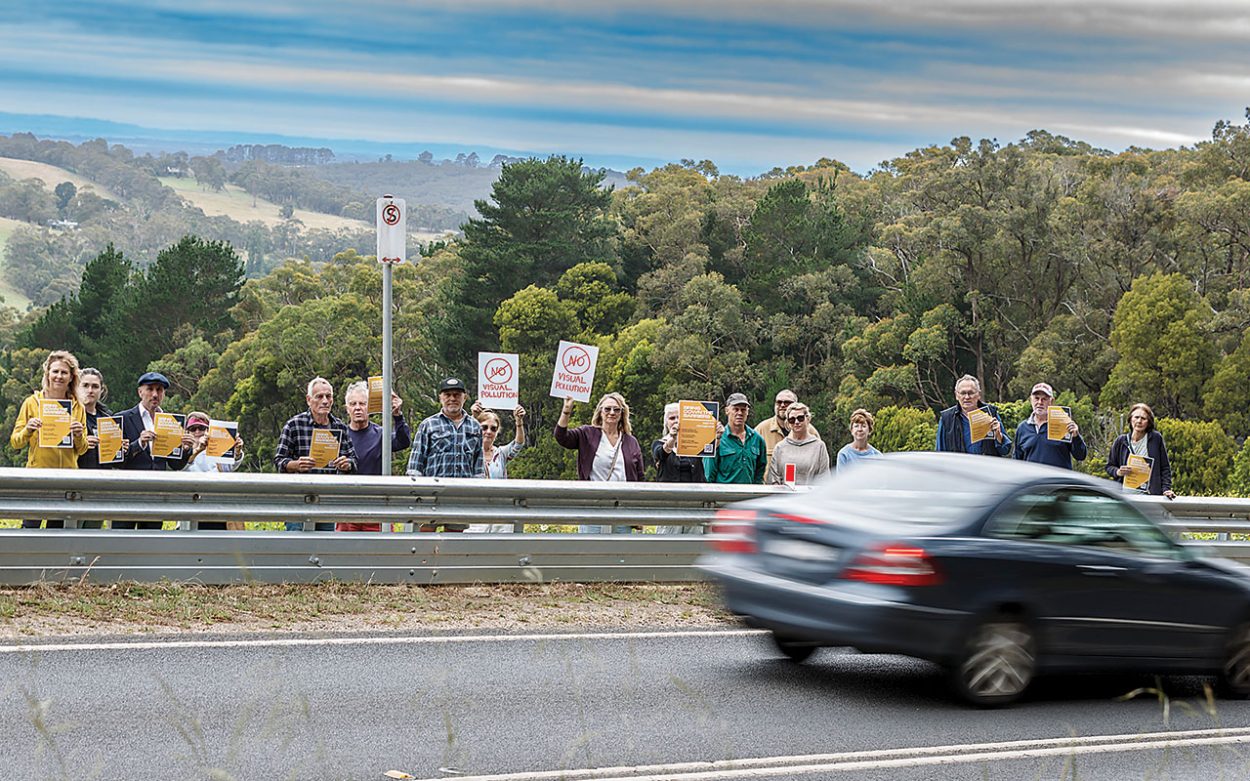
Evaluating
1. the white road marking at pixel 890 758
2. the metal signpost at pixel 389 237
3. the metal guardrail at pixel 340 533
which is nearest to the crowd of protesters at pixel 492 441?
the metal guardrail at pixel 340 533

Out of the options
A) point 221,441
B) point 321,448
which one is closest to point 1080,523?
point 321,448

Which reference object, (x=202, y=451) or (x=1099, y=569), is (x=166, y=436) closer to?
(x=202, y=451)

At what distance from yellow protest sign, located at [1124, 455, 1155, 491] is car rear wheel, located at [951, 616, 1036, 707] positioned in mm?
6496

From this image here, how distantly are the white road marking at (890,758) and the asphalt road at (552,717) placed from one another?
17 millimetres

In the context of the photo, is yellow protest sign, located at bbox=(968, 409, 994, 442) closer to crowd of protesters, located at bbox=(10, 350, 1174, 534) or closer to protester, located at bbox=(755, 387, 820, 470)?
crowd of protesters, located at bbox=(10, 350, 1174, 534)

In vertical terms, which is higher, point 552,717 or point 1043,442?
point 1043,442

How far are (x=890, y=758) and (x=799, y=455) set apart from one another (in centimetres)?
678

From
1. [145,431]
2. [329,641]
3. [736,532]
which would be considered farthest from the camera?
[145,431]

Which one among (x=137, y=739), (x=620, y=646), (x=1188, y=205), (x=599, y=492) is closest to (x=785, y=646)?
(x=620, y=646)

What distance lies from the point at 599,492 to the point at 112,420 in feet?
12.2

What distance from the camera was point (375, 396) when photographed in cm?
1405

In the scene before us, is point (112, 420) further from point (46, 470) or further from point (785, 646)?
point (785, 646)

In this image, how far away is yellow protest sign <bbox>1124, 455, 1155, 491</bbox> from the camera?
14.8 metres

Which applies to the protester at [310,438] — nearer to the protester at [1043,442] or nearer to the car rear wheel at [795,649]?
the car rear wheel at [795,649]
